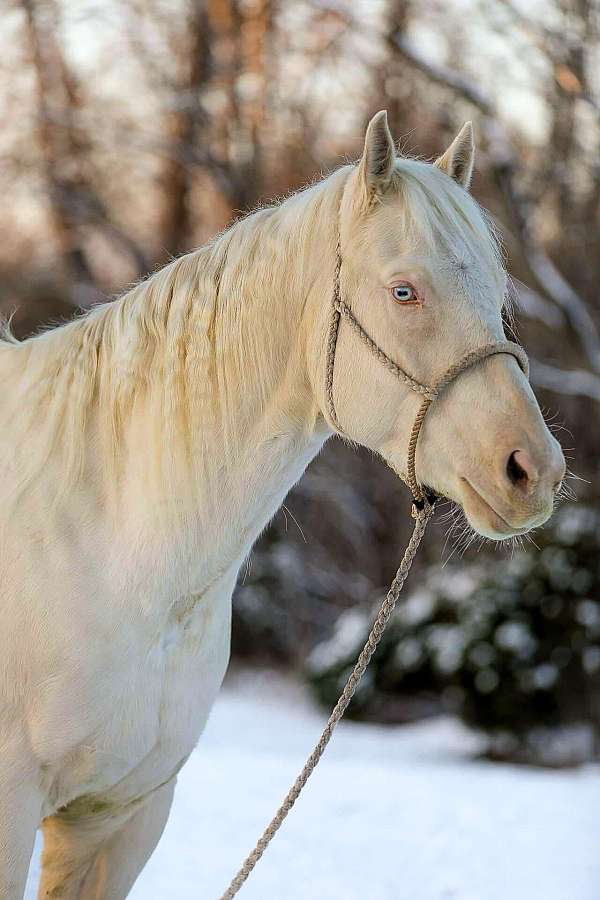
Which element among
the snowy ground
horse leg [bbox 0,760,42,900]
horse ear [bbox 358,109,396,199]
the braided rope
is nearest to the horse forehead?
horse ear [bbox 358,109,396,199]

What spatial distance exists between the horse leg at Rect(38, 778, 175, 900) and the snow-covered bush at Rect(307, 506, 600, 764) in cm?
532

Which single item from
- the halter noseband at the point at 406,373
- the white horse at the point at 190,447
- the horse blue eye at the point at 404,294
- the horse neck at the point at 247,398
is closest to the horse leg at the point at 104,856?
the white horse at the point at 190,447

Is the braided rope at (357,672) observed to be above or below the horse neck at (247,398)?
below

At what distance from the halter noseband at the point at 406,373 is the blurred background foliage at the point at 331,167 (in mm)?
4713

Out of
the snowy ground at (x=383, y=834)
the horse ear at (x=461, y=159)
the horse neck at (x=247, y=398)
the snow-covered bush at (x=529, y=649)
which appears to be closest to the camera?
the horse neck at (x=247, y=398)

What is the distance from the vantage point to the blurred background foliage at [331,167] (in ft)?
24.0

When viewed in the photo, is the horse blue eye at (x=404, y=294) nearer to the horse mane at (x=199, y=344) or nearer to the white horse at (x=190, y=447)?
the white horse at (x=190, y=447)

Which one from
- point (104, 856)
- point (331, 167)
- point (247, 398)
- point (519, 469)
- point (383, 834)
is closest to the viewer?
point (519, 469)

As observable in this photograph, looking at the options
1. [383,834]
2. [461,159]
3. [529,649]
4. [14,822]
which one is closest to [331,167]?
[529,649]

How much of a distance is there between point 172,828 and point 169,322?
332 centimetres

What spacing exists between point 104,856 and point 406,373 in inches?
52.4

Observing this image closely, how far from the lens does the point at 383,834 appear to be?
15.7 ft

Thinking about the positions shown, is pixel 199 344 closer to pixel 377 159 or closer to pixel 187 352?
pixel 187 352

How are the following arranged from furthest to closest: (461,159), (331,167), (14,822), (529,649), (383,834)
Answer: (331,167) < (529,649) < (383,834) < (461,159) < (14,822)
